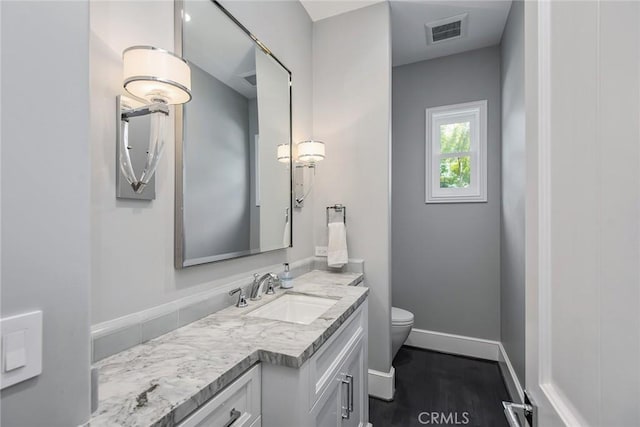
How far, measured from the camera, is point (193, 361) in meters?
0.91

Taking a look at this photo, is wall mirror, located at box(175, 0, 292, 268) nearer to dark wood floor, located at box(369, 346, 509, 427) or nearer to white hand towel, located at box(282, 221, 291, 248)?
white hand towel, located at box(282, 221, 291, 248)

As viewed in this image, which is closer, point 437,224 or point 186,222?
point 186,222

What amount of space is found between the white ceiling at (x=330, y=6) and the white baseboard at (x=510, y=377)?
284 centimetres

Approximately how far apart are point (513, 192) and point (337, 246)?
4.27 ft

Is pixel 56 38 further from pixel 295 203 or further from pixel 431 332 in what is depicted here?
pixel 431 332

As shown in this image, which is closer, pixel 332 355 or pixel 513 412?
pixel 513 412

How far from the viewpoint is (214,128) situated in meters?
1.41

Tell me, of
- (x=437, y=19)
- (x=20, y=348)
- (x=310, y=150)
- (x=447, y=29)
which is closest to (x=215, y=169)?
(x=310, y=150)

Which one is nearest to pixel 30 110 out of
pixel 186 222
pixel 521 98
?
pixel 186 222

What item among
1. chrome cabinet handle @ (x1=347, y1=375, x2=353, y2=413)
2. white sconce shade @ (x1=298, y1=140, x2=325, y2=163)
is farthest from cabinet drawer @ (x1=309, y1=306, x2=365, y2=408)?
white sconce shade @ (x1=298, y1=140, x2=325, y2=163)

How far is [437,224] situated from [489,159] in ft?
2.45

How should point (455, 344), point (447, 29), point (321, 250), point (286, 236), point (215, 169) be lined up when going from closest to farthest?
point (215, 169) → point (286, 236) → point (321, 250) → point (447, 29) → point (455, 344)

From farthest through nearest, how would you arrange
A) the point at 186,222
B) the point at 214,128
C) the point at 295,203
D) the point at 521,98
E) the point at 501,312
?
1. the point at 501,312
2. the point at 295,203
3. the point at 521,98
4. the point at 214,128
5. the point at 186,222

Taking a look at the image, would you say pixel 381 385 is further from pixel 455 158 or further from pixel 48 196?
pixel 48 196
